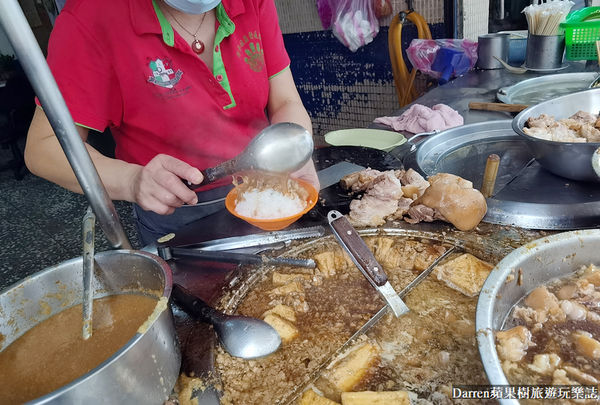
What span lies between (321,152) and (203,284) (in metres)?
1.26

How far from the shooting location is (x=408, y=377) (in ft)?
3.60

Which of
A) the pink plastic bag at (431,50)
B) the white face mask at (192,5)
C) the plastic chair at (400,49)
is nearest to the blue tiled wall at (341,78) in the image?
the plastic chair at (400,49)

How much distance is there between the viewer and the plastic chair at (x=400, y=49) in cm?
423

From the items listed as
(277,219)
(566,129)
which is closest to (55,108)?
(277,219)

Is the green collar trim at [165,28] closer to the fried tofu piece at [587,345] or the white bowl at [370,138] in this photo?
the white bowl at [370,138]

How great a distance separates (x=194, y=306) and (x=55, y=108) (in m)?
0.70

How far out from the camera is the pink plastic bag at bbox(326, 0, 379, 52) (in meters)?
4.77

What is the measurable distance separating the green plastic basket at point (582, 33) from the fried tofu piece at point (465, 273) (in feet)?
10.5

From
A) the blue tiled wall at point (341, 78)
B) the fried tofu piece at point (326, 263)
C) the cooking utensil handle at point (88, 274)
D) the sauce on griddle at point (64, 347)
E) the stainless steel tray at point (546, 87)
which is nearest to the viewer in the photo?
the sauce on griddle at point (64, 347)

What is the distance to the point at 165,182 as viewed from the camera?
1.45m

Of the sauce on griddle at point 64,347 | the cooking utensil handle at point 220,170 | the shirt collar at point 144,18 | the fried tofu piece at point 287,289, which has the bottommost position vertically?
the fried tofu piece at point 287,289

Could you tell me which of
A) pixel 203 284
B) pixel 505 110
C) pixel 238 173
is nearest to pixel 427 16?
pixel 505 110

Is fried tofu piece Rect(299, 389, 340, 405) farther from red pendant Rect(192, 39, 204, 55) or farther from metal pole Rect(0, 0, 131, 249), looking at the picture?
red pendant Rect(192, 39, 204, 55)

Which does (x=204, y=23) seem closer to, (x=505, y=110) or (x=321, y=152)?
(x=321, y=152)
